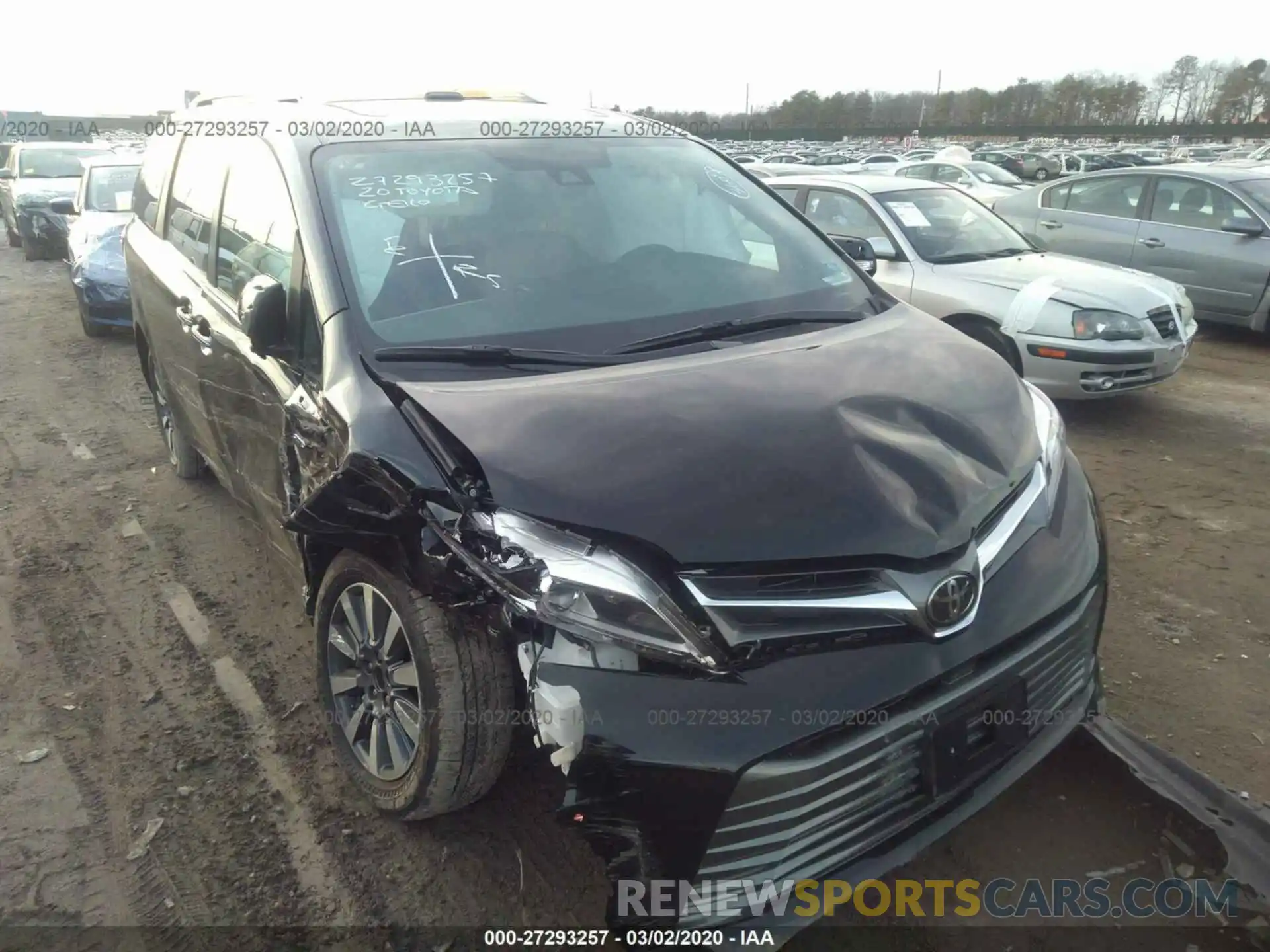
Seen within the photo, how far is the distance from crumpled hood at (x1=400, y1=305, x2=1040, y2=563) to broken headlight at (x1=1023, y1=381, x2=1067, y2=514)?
62mm

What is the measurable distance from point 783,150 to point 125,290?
45192 millimetres

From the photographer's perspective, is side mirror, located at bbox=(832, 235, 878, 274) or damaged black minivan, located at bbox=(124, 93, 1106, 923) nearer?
damaged black minivan, located at bbox=(124, 93, 1106, 923)

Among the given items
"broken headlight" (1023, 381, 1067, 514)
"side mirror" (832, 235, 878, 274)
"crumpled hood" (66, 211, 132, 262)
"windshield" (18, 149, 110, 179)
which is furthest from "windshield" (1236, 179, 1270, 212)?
"windshield" (18, 149, 110, 179)

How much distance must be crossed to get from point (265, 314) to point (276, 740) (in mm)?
1365

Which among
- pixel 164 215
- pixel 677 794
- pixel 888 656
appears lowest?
pixel 677 794

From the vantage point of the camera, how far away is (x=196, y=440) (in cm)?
436

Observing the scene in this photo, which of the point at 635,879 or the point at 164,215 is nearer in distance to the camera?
the point at 635,879

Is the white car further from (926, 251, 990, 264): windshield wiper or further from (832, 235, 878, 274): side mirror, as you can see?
(832, 235, 878, 274): side mirror

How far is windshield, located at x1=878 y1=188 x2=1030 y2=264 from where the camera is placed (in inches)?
260

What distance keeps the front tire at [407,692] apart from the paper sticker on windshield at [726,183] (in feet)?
6.40

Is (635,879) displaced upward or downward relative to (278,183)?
downward

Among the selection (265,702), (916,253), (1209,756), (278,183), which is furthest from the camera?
(916,253)

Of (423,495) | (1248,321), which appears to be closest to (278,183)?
(423,495)

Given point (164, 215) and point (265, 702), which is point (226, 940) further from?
point (164, 215)
